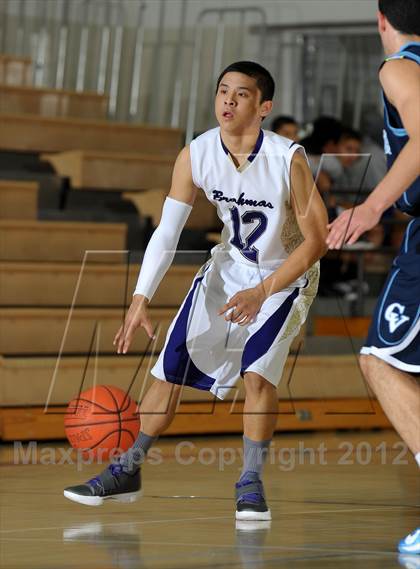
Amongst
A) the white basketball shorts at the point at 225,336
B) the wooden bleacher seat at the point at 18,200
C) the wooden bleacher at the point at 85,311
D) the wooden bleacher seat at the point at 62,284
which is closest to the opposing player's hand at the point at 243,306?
the white basketball shorts at the point at 225,336

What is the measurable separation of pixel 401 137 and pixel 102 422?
6.11 ft

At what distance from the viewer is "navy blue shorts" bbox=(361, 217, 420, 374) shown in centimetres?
312

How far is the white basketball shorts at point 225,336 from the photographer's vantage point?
13.1 feet

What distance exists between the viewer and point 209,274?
4113 mm

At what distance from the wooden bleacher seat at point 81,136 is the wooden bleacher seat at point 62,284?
139cm

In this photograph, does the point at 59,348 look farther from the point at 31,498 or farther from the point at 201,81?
the point at 201,81

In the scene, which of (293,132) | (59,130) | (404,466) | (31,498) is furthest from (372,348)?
(59,130)

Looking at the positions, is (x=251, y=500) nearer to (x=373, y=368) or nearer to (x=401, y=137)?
(x=373, y=368)

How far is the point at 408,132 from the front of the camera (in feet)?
9.80

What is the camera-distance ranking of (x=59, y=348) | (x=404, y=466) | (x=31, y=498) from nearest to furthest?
(x=31, y=498) < (x=404, y=466) < (x=59, y=348)

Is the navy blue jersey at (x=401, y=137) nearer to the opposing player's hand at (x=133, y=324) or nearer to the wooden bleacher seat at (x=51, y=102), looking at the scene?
the opposing player's hand at (x=133, y=324)

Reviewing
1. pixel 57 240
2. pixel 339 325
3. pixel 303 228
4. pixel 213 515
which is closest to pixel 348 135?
pixel 339 325

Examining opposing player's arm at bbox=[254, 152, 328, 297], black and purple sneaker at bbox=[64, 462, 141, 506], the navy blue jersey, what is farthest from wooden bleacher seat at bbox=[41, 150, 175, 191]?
the navy blue jersey

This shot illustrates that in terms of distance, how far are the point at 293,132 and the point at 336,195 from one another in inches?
21.2
